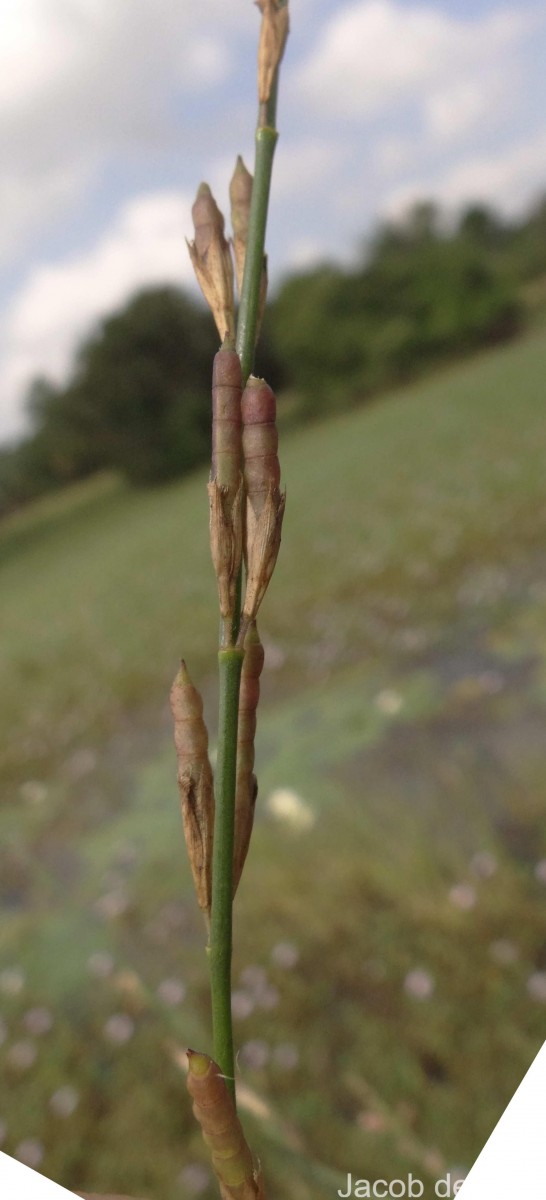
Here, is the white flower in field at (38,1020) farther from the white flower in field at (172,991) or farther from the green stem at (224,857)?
the green stem at (224,857)

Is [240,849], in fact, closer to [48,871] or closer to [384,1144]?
[384,1144]

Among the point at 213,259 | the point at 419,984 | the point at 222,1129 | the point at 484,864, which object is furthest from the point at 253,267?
the point at 484,864

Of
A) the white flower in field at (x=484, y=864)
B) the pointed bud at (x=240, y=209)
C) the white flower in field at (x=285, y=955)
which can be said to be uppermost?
the white flower in field at (x=484, y=864)

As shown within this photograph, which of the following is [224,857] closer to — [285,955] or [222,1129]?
[222,1129]

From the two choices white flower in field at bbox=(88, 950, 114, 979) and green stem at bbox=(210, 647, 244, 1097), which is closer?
green stem at bbox=(210, 647, 244, 1097)

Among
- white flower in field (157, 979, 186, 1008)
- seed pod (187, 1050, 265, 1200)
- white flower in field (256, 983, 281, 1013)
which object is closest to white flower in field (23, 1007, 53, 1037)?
white flower in field (157, 979, 186, 1008)

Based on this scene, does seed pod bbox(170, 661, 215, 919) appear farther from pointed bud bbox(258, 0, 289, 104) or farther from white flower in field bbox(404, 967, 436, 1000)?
white flower in field bbox(404, 967, 436, 1000)

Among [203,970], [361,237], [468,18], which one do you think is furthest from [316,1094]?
[468,18]

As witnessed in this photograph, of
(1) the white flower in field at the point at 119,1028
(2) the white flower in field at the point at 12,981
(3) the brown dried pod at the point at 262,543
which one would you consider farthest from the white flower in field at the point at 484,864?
(3) the brown dried pod at the point at 262,543
